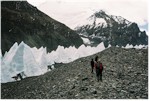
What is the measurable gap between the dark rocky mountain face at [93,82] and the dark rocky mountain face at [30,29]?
6264cm

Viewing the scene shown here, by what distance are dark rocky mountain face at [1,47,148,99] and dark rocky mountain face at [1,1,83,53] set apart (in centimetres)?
6264

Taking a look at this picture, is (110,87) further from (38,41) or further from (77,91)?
(38,41)

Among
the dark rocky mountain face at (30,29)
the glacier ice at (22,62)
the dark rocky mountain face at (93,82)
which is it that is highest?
the dark rocky mountain face at (30,29)

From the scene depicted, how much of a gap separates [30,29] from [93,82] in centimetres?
10371

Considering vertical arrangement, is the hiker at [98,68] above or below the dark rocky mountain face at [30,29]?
below

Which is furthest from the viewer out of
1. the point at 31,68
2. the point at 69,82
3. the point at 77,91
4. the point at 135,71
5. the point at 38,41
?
the point at 38,41

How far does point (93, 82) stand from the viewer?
95.1 feet

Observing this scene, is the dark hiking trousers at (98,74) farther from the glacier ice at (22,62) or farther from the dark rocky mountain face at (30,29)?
the dark rocky mountain face at (30,29)

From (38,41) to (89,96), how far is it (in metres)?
101

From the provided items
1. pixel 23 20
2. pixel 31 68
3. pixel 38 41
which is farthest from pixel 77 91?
pixel 23 20

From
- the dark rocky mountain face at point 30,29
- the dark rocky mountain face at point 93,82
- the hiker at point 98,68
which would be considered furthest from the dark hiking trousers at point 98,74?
the dark rocky mountain face at point 30,29

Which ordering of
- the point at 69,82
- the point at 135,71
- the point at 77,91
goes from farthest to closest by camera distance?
the point at 135,71 → the point at 69,82 → the point at 77,91

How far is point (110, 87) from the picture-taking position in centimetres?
2761

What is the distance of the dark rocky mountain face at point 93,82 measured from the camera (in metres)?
26.9
